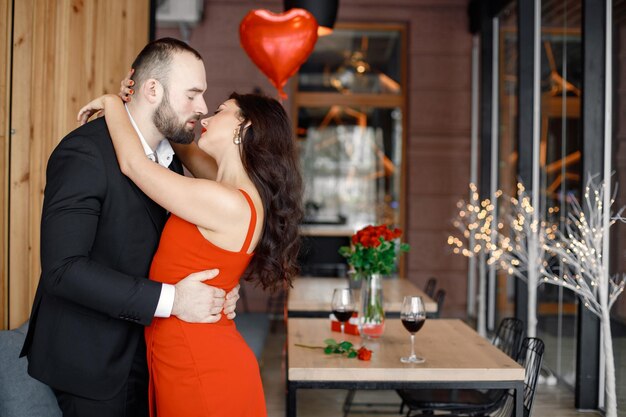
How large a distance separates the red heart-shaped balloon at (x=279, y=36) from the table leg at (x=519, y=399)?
2965 millimetres

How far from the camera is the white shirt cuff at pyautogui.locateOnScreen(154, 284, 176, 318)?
183cm

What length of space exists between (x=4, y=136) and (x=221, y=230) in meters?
1.14

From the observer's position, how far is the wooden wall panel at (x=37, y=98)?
2.66 metres

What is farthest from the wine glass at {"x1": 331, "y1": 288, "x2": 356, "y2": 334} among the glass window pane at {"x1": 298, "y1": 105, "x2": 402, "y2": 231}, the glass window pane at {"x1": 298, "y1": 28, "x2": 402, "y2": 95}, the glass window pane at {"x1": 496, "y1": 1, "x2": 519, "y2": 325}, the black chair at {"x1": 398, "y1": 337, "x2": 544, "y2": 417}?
the glass window pane at {"x1": 298, "y1": 28, "x2": 402, "y2": 95}

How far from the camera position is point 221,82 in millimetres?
7719

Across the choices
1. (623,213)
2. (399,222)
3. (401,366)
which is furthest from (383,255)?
(399,222)

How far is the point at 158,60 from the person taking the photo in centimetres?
208

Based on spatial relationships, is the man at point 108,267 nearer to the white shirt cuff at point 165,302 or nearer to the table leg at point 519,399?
the white shirt cuff at point 165,302

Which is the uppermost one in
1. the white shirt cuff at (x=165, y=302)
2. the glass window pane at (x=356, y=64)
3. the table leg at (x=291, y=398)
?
the glass window pane at (x=356, y=64)

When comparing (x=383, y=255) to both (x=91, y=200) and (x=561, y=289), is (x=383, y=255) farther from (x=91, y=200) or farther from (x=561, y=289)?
(x=561, y=289)

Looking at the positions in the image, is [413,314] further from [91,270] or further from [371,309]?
[91,270]

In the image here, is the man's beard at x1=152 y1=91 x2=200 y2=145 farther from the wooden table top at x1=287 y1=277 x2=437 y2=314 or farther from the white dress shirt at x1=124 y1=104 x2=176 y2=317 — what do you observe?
the wooden table top at x1=287 y1=277 x2=437 y2=314

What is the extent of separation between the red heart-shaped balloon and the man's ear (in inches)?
107

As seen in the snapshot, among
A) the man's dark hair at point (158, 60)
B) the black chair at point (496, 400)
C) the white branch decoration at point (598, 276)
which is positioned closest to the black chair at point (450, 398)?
the black chair at point (496, 400)
